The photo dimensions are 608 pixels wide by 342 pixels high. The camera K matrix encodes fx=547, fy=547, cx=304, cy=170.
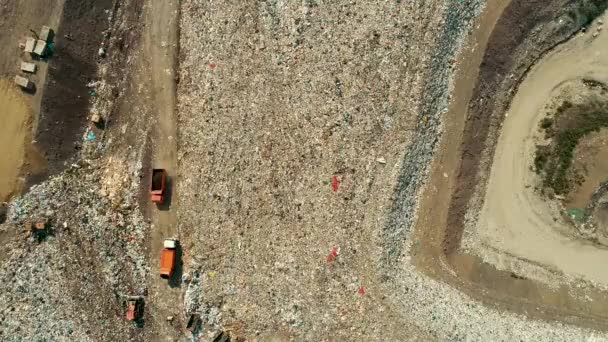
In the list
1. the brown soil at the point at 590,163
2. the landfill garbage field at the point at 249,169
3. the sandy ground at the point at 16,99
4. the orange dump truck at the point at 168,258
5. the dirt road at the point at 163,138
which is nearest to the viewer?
the orange dump truck at the point at 168,258

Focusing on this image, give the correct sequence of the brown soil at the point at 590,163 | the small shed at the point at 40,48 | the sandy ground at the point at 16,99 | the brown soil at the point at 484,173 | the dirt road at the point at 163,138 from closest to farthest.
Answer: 1. the dirt road at the point at 163,138
2. the small shed at the point at 40,48
3. the sandy ground at the point at 16,99
4. the brown soil at the point at 484,173
5. the brown soil at the point at 590,163

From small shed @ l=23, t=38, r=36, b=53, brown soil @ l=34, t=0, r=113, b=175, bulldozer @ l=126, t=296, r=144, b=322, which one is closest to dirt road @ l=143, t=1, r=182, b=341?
bulldozer @ l=126, t=296, r=144, b=322

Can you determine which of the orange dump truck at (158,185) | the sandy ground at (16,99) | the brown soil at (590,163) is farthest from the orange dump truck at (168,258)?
the brown soil at (590,163)

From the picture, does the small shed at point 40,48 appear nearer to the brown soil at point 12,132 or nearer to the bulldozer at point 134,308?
the brown soil at point 12,132

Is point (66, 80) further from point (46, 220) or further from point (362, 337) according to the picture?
point (362, 337)

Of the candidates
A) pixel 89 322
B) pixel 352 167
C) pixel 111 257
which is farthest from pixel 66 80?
pixel 352 167
